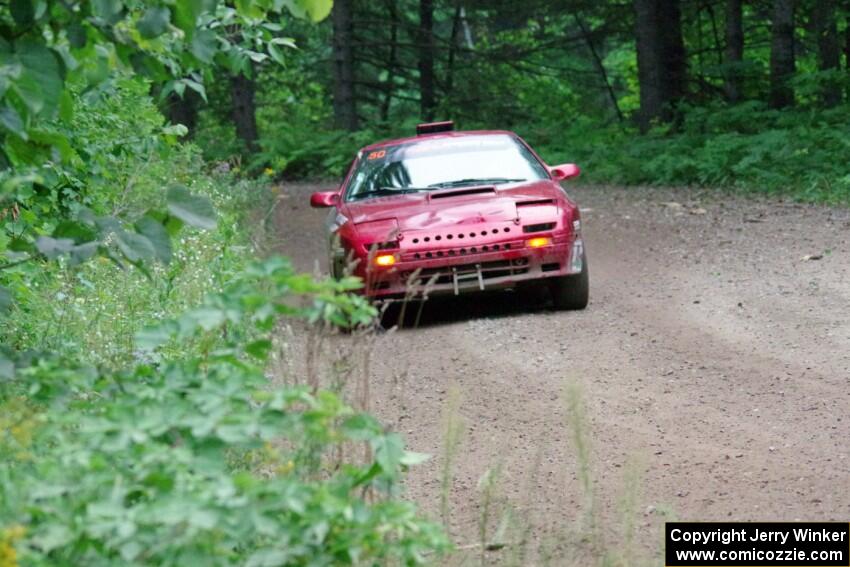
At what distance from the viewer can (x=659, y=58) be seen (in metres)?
27.6

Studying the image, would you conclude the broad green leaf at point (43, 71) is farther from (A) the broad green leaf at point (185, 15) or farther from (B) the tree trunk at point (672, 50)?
(B) the tree trunk at point (672, 50)

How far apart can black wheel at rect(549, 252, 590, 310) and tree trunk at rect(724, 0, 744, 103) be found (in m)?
18.1

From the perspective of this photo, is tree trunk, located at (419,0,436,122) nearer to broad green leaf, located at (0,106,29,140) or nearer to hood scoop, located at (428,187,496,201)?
hood scoop, located at (428,187,496,201)

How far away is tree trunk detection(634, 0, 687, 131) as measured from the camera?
27.1 meters

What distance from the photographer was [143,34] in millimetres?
4250

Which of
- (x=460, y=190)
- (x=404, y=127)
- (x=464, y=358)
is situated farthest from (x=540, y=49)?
(x=464, y=358)

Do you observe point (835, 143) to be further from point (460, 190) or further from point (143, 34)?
point (143, 34)

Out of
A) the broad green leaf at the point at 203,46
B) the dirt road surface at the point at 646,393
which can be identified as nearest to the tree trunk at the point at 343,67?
the dirt road surface at the point at 646,393

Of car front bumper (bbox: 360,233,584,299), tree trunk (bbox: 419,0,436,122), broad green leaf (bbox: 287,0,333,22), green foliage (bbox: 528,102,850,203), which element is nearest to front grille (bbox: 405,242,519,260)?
car front bumper (bbox: 360,233,584,299)

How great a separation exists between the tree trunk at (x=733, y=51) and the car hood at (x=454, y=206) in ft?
58.2

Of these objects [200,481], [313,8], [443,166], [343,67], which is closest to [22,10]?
[313,8]

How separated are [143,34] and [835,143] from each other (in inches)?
717

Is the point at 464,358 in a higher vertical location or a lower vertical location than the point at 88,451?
lower

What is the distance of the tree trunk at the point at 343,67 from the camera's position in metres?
32.8
